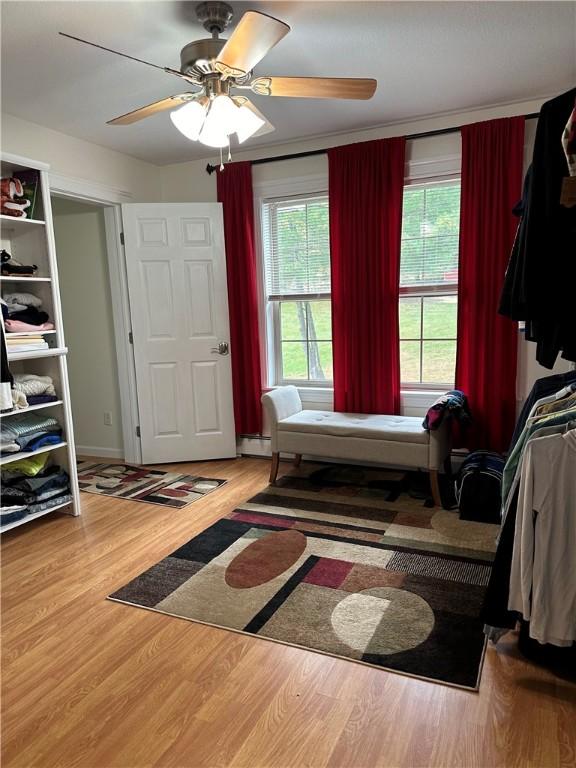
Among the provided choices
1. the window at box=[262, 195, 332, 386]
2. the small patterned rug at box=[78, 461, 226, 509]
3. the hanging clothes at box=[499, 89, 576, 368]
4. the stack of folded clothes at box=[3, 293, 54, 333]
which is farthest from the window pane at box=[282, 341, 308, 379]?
the hanging clothes at box=[499, 89, 576, 368]

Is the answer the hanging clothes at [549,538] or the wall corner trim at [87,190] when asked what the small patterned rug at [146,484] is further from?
the hanging clothes at [549,538]

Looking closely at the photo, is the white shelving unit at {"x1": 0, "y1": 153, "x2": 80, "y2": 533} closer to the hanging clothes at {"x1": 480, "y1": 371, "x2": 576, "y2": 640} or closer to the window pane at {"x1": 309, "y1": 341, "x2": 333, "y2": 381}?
the window pane at {"x1": 309, "y1": 341, "x2": 333, "y2": 381}

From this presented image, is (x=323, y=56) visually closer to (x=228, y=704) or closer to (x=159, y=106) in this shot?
(x=159, y=106)

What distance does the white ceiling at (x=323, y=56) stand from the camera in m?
2.19

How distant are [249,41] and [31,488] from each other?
8.75 feet

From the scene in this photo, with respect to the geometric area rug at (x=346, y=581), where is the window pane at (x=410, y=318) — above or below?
above

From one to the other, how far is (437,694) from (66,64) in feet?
10.8

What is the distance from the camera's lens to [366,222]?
377 cm

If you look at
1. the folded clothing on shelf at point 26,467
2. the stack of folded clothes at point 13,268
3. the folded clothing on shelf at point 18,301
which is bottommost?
the folded clothing on shelf at point 26,467

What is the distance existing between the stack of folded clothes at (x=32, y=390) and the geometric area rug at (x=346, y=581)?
1.26m

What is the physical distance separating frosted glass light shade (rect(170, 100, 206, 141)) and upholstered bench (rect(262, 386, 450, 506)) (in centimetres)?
193

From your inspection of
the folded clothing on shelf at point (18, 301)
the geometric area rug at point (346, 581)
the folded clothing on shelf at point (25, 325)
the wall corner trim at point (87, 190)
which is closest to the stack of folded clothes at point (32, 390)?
the folded clothing on shelf at point (25, 325)

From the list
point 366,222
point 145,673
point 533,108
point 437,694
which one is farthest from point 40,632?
point 533,108

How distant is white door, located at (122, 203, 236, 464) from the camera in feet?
13.7
